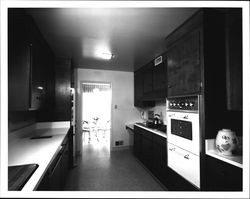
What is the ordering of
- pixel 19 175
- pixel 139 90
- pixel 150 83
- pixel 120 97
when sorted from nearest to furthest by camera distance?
pixel 19 175 < pixel 150 83 < pixel 139 90 < pixel 120 97

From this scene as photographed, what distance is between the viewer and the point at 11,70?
3.59 ft

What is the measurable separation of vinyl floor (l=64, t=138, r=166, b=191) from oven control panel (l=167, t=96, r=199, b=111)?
1.32m

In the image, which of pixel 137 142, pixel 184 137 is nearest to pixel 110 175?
pixel 137 142

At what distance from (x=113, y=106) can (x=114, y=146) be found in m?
1.18

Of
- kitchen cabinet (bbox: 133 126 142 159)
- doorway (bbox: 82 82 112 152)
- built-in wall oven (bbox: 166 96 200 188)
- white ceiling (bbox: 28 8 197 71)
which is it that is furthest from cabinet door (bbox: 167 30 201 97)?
doorway (bbox: 82 82 112 152)

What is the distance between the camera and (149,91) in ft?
9.05

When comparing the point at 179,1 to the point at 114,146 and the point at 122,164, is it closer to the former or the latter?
the point at 122,164

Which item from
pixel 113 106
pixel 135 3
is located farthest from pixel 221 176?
pixel 113 106

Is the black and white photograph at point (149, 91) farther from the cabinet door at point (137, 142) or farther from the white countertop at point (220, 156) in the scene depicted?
the cabinet door at point (137, 142)

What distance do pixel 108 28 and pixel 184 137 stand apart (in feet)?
5.30

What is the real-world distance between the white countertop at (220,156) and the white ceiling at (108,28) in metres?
1.33

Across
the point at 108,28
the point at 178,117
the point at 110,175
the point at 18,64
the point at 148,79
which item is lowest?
the point at 110,175

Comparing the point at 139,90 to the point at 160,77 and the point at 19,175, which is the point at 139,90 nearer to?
the point at 160,77

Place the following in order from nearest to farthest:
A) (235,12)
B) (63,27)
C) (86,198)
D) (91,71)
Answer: (86,198)
(235,12)
(63,27)
(91,71)
